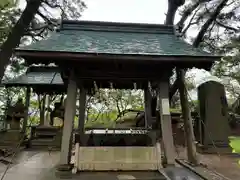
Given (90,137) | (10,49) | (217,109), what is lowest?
(90,137)

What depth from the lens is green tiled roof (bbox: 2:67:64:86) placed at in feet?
30.7

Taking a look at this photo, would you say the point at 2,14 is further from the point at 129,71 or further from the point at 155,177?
the point at 155,177

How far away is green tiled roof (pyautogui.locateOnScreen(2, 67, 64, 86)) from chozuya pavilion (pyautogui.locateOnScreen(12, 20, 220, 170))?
4.08 meters

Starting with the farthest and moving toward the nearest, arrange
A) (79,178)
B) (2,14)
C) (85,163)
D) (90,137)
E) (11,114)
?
(2,14)
(11,114)
(90,137)
(85,163)
(79,178)

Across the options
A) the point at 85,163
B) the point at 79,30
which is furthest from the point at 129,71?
the point at 85,163

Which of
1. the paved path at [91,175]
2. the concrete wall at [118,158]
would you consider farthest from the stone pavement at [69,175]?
the concrete wall at [118,158]

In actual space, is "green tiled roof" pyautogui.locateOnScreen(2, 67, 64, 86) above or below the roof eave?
above

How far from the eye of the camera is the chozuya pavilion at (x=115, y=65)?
4.41 meters

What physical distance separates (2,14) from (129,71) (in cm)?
940

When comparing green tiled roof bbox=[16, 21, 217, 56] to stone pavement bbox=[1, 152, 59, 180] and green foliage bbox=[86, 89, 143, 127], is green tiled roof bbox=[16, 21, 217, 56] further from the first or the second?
green foliage bbox=[86, 89, 143, 127]

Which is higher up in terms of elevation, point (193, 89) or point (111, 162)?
point (193, 89)

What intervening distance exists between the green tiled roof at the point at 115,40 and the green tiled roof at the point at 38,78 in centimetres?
360

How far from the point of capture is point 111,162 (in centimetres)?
507

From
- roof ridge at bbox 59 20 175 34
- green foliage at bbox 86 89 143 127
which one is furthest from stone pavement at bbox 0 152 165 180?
green foliage at bbox 86 89 143 127
